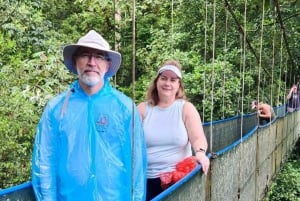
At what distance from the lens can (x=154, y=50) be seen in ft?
20.3

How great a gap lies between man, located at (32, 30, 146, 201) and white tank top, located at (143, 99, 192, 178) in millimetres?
216

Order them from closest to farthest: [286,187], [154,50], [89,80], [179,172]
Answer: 1. [89,80]
2. [179,172]
3. [286,187]
4. [154,50]

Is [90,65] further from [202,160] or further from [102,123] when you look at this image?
[202,160]

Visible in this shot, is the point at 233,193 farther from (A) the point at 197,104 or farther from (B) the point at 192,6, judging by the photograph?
(B) the point at 192,6

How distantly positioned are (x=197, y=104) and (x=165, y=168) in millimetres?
4129

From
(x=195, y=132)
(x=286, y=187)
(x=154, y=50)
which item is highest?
(x=154, y=50)

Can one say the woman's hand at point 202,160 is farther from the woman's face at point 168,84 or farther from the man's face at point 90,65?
the man's face at point 90,65

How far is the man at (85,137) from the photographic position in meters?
1.11

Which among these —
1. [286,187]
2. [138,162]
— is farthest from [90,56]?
[286,187]

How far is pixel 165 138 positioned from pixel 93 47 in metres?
0.37

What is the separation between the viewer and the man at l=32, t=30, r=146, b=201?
43.7 inches

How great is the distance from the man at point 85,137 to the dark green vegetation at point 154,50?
0.93 metres

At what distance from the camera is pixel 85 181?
1119 mm

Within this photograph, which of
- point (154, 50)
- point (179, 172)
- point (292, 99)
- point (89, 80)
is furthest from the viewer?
point (154, 50)
